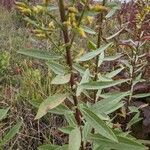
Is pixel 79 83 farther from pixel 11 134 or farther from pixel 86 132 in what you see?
pixel 11 134

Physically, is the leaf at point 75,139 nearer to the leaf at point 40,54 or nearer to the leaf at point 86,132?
the leaf at point 86,132

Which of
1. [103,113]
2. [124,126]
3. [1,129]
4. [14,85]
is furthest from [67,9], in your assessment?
[14,85]

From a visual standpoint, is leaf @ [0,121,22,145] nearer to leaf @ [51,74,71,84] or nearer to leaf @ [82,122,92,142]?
leaf @ [82,122,92,142]

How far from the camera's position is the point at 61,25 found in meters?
1.73

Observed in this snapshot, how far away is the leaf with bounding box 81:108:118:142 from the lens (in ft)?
5.91

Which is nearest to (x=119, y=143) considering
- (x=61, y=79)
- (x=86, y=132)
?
(x=86, y=132)

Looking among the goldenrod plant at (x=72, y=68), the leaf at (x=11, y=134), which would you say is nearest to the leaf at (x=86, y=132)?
the goldenrod plant at (x=72, y=68)

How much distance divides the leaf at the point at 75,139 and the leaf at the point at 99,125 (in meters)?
0.12

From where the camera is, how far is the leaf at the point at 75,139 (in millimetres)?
1875

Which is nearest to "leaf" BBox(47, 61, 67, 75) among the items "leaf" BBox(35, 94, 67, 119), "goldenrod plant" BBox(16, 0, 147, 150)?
"goldenrod plant" BBox(16, 0, 147, 150)

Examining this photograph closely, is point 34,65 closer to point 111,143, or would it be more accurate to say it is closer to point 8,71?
point 8,71

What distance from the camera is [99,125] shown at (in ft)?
5.97

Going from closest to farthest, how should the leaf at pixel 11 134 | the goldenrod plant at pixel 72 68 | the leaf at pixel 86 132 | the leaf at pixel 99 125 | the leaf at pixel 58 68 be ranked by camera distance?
1. the goldenrod plant at pixel 72 68
2. the leaf at pixel 99 125
3. the leaf at pixel 58 68
4. the leaf at pixel 86 132
5. the leaf at pixel 11 134

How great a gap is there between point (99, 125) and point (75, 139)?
15 centimetres
